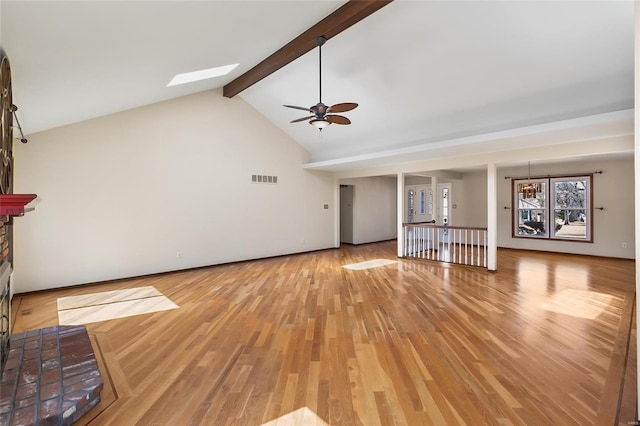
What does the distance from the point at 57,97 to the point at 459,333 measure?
5.20 metres

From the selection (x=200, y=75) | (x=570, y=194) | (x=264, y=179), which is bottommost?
(x=570, y=194)

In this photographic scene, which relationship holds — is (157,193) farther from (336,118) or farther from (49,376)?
(49,376)

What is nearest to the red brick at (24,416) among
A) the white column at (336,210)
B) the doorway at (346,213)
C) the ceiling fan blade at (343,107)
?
the ceiling fan blade at (343,107)

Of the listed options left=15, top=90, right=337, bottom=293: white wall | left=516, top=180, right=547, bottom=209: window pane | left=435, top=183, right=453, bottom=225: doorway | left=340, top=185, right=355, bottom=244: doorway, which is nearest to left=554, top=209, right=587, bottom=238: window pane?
left=516, top=180, right=547, bottom=209: window pane

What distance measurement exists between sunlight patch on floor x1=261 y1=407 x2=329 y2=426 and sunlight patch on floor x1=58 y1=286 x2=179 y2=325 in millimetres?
2809

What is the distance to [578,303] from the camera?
4273mm

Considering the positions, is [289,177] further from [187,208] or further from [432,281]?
[432,281]

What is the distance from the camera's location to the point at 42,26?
7.04ft

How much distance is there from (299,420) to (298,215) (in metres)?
6.85

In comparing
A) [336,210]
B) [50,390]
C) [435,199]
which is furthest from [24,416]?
[435,199]

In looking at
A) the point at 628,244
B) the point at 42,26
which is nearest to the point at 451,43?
the point at 42,26

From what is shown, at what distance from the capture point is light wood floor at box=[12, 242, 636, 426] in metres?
2.08

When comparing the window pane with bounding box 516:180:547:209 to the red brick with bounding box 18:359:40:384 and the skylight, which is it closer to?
the skylight

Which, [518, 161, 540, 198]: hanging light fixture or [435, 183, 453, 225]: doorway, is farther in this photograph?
[435, 183, 453, 225]: doorway
